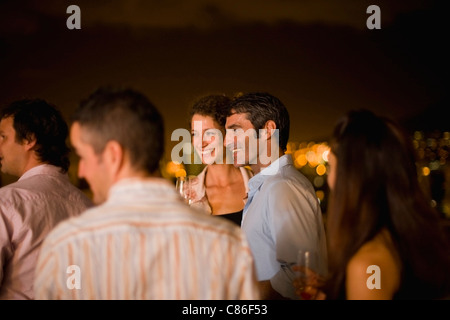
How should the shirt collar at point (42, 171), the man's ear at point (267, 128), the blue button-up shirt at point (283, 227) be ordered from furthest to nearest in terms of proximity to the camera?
1. the man's ear at point (267, 128)
2. the shirt collar at point (42, 171)
3. the blue button-up shirt at point (283, 227)

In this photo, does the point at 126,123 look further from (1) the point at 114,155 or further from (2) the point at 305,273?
(2) the point at 305,273

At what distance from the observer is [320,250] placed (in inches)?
103

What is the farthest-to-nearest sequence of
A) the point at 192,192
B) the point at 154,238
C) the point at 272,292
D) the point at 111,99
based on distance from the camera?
the point at 192,192 → the point at 272,292 → the point at 111,99 → the point at 154,238

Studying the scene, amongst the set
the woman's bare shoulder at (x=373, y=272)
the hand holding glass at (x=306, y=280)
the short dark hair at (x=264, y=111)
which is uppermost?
the short dark hair at (x=264, y=111)

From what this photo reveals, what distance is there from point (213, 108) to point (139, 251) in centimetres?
241

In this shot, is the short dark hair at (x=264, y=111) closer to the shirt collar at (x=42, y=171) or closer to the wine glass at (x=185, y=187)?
the wine glass at (x=185, y=187)

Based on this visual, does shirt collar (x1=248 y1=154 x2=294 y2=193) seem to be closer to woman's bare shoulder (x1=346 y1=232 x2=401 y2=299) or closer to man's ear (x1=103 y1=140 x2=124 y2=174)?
woman's bare shoulder (x1=346 y1=232 x2=401 y2=299)

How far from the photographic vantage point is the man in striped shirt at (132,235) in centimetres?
137

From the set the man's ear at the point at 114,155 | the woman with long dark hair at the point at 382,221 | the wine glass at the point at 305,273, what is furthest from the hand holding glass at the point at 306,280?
the man's ear at the point at 114,155

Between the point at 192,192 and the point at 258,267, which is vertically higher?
the point at 192,192

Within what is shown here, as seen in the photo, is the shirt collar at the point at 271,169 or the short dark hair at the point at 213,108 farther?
the short dark hair at the point at 213,108

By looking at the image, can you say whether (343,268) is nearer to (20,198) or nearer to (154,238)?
(154,238)
